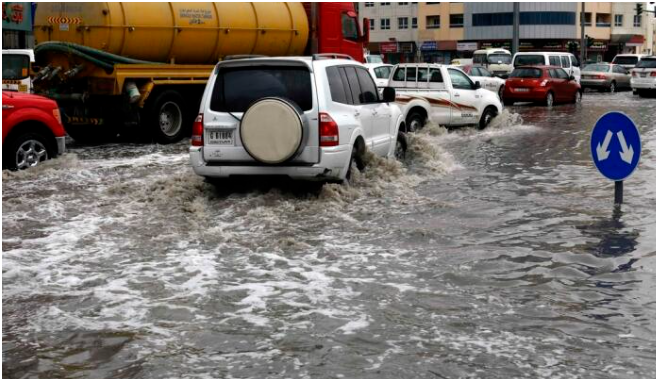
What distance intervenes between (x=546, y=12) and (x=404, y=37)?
16785 mm

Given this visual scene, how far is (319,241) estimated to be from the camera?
798 cm

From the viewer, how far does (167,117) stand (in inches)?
697

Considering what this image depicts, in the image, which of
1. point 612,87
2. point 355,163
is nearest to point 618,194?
point 355,163

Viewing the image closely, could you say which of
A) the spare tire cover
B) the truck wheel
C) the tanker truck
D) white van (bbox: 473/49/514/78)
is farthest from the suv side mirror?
white van (bbox: 473/49/514/78)

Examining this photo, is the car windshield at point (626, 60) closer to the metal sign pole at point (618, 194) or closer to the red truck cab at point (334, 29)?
the red truck cab at point (334, 29)

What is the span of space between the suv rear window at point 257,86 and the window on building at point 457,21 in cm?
8675

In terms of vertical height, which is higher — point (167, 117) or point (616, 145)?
point (167, 117)

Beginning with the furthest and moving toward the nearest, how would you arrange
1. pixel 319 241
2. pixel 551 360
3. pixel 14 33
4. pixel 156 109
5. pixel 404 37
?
pixel 404 37
pixel 14 33
pixel 156 109
pixel 319 241
pixel 551 360

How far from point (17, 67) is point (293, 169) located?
9.54 metres

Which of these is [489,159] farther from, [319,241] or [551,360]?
[551,360]

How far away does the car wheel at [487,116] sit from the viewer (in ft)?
65.7

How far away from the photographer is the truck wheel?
17.1 m

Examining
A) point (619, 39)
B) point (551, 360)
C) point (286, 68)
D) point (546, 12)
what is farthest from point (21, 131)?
point (619, 39)

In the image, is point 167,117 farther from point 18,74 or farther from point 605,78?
point 605,78
